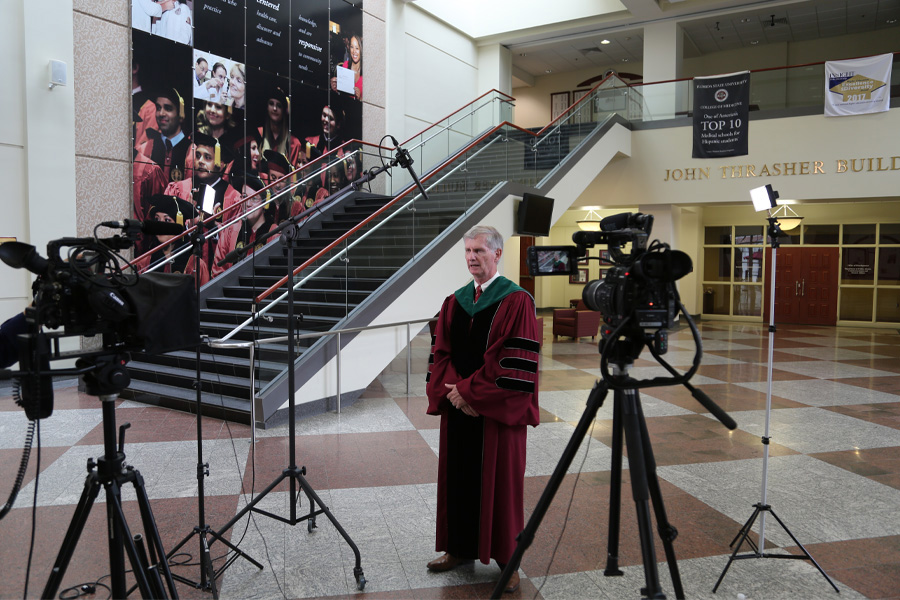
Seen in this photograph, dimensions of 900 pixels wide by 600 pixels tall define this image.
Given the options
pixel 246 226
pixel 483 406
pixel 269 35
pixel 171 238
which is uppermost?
pixel 269 35

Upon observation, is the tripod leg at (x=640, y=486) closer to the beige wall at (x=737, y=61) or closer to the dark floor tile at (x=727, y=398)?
the dark floor tile at (x=727, y=398)

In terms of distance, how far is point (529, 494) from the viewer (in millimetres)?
4273

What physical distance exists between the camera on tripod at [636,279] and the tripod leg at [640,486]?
281 millimetres

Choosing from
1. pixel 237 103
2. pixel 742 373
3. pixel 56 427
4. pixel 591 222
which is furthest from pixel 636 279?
pixel 591 222

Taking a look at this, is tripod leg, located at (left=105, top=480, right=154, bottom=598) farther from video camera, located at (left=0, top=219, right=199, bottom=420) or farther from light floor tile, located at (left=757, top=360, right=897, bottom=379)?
light floor tile, located at (left=757, top=360, right=897, bottom=379)

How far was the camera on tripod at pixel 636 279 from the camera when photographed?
2.19 m

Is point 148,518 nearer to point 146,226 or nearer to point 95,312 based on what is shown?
point 95,312

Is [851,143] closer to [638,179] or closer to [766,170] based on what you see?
[766,170]

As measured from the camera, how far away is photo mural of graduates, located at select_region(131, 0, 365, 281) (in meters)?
8.75

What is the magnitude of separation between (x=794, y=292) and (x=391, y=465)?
15.7 m

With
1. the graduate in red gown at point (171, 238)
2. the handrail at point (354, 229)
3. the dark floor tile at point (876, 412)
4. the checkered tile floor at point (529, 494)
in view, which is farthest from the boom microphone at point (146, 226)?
the dark floor tile at point (876, 412)

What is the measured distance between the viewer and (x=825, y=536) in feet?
12.0

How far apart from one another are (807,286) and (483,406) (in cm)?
1677

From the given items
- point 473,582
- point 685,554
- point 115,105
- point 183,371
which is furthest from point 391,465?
point 115,105
